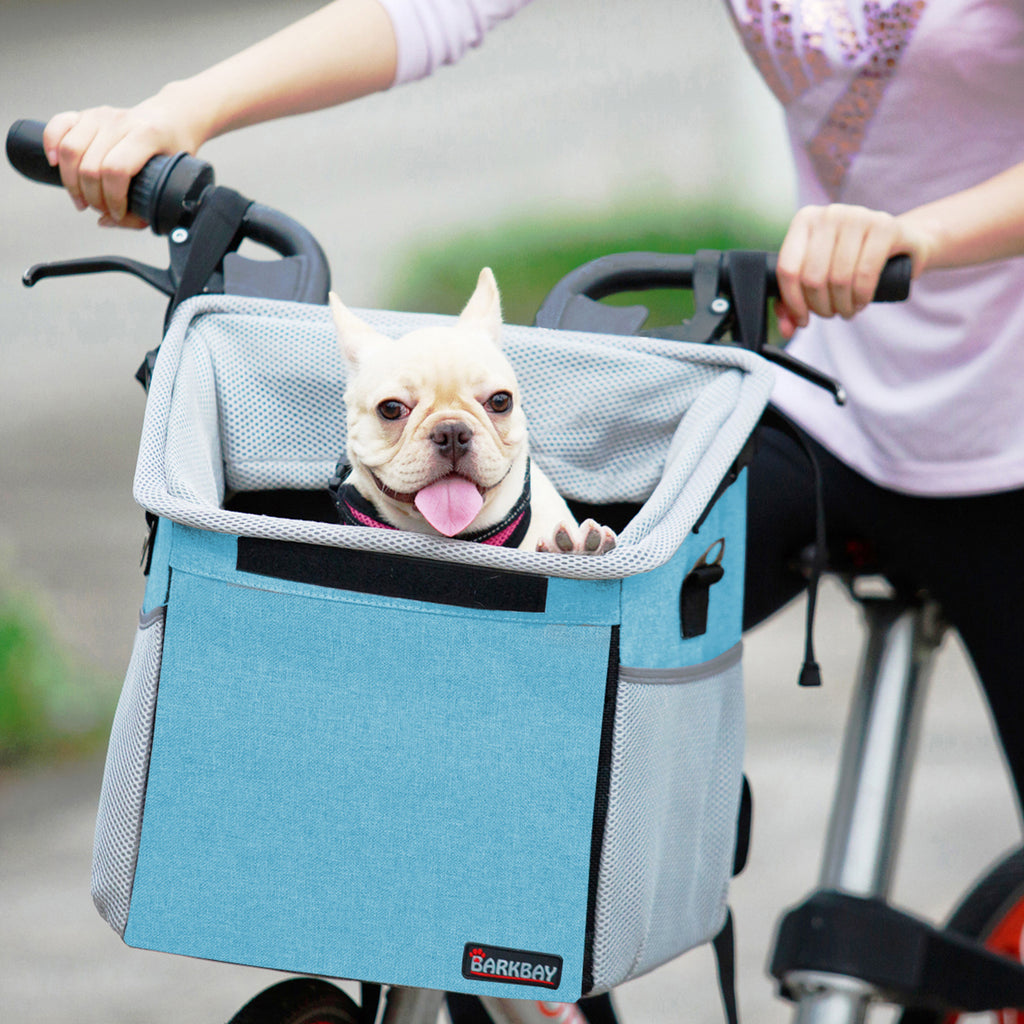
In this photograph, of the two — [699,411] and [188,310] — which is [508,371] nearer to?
[699,411]

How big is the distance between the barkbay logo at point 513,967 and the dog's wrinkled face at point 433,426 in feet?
1.07

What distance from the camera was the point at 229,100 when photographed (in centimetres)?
125

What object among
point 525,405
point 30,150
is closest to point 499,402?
point 525,405

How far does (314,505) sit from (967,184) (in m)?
0.75

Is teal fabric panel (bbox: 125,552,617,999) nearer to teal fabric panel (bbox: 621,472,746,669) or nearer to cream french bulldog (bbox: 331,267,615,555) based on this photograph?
teal fabric panel (bbox: 621,472,746,669)

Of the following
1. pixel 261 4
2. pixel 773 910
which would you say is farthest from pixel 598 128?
pixel 773 910

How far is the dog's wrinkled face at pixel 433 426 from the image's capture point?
106 cm

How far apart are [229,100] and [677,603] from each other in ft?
2.23

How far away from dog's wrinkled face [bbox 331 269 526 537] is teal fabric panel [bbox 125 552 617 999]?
17cm

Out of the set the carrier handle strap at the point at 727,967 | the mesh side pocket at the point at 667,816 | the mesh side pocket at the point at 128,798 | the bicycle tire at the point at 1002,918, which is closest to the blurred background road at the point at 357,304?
the bicycle tire at the point at 1002,918

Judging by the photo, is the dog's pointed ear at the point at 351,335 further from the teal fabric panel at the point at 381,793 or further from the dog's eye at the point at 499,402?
the teal fabric panel at the point at 381,793

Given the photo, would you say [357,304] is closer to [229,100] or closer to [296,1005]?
[229,100]

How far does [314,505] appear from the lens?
134 centimetres

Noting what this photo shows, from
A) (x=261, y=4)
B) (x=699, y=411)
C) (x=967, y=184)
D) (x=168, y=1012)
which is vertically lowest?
(x=168, y=1012)
